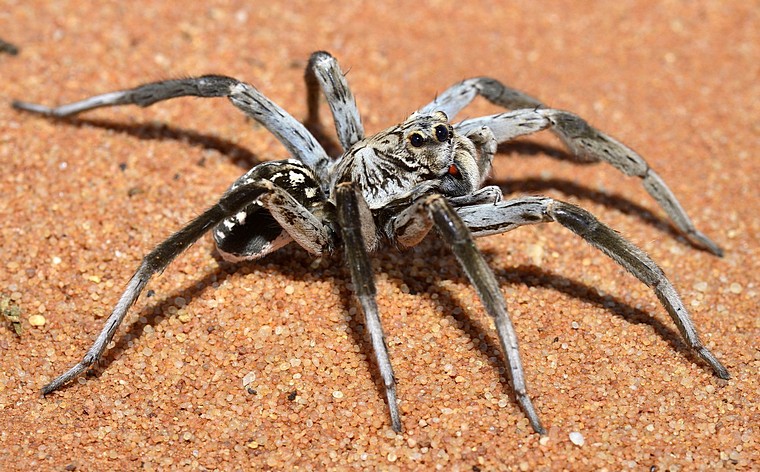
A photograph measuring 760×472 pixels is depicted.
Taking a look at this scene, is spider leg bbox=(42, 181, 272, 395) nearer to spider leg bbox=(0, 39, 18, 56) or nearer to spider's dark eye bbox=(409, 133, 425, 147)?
spider's dark eye bbox=(409, 133, 425, 147)

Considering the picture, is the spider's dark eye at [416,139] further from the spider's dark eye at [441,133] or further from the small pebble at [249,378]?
the small pebble at [249,378]

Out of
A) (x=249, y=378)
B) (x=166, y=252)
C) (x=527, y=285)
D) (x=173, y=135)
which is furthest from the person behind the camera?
(x=173, y=135)

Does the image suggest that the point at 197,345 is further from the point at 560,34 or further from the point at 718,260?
the point at 560,34

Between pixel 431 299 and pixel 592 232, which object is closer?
pixel 592 232

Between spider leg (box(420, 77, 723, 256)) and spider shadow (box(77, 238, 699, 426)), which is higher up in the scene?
spider leg (box(420, 77, 723, 256))

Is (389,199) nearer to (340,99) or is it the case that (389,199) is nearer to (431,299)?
(431,299)

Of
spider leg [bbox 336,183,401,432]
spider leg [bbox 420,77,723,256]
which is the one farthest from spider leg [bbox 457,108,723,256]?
spider leg [bbox 336,183,401,432]

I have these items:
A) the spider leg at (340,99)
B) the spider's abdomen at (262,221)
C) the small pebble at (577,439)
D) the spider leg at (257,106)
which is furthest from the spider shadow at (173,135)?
the small pebble at (577,439)

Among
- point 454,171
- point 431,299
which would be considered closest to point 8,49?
point 454,171
